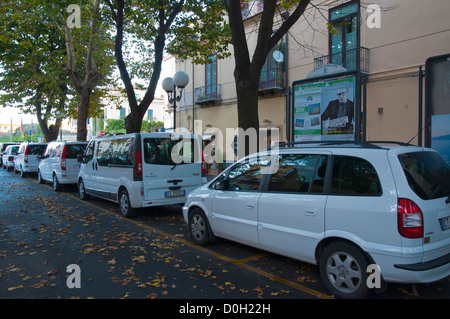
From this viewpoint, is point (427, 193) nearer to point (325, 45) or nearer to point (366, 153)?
point (366, 153)

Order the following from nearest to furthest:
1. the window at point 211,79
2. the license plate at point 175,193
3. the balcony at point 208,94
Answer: the license plate at point 175,193 < the balcony at point 208,94 < the window at point 211,79

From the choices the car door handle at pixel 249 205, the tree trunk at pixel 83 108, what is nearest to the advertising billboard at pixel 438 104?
the car door handle at pixel 249 205

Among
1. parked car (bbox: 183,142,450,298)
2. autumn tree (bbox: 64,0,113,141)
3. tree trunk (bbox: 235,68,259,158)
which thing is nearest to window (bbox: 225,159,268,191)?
parked car (bbox: 183,142,450,298)

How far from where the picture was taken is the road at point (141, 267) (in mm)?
3938

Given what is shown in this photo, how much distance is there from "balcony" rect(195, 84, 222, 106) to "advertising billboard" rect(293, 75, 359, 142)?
484 inches

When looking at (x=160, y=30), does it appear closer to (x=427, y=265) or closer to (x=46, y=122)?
(x=427, y=265)

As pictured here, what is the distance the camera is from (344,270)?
3.69 m

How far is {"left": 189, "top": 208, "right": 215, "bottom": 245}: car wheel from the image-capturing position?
5.68 meters

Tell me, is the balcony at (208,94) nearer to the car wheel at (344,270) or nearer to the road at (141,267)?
the road at (141,267)

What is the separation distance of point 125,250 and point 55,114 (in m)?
22.5

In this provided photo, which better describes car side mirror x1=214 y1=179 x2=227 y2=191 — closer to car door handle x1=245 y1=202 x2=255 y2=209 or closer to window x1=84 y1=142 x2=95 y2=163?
car door handle x1=245 y1=202 x2=255 y2=209

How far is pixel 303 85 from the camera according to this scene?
831 centimetres
